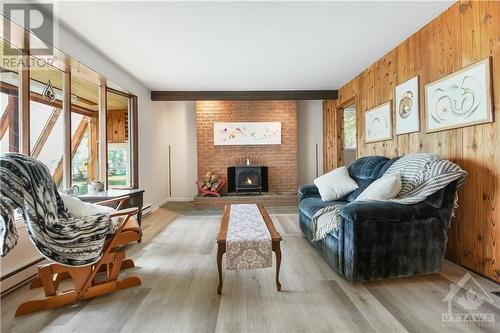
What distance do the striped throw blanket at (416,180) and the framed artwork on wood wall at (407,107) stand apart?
649 millimetres

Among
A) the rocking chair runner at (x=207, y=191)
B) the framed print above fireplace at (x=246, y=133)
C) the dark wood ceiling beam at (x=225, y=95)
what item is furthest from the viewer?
the framed print above fireplace at (x=246, y=133)

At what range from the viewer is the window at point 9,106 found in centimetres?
213

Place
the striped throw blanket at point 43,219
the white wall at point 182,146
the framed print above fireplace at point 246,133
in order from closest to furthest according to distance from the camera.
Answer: the striped throw blanket at point 43,219, the framed print above fireplace at point 246,133, the white wall at point 182,146

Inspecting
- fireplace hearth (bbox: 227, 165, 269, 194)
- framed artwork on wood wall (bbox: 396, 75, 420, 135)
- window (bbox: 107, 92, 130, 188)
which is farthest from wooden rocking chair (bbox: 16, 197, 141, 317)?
fireplace hearth (bbox: 227, 165, 269, 194)

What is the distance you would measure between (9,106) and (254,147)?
167 inches

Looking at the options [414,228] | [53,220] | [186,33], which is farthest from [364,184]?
[53,220]

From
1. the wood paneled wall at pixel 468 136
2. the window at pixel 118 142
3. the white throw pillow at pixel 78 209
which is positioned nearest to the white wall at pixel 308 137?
the wood paneled wall at pixel 468 136

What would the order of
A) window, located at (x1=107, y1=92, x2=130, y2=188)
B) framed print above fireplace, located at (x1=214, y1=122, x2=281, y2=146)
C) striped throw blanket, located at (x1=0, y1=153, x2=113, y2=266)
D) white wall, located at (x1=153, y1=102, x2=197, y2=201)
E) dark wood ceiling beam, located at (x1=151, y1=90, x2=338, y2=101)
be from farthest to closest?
1. white wall, located at (x1=153, y1=102, x2=197, y2=201)
2. framed print above fireplace, located at (x1=214, y1=122, x2=281, y2=146)
3. dark wood ceiling beam, located at (x1=151, y1=90, x2=338, y2=101)
4. window, located at (x1=107, y1=92, x2=130, y2=188)
5. striped throw blanket, located at (x1=0, y1=153, x2=113, y2=266)

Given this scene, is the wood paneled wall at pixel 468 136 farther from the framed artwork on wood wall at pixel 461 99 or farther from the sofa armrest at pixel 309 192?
the sofa armrest at pixel 309 192

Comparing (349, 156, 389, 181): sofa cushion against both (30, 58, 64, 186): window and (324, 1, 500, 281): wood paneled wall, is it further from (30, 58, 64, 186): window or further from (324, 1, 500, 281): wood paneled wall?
(30, 58, 64, 186): window

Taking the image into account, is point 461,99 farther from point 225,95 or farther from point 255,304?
point 225,95

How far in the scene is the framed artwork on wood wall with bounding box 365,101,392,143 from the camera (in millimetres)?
3201

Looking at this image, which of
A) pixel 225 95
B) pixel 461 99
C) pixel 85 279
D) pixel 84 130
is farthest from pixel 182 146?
pixel 461 99

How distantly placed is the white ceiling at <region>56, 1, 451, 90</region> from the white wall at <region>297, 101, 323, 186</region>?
2.13 meters
